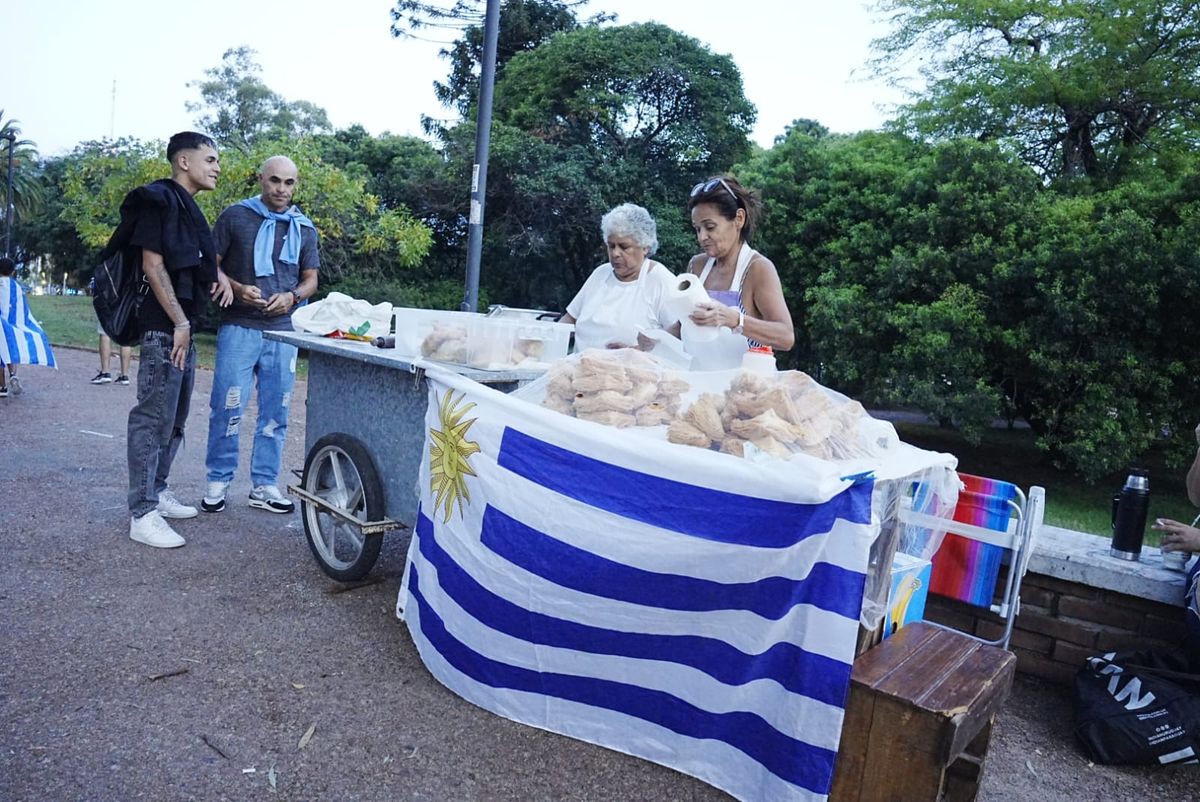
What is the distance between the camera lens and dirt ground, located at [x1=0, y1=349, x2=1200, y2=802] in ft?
7.59

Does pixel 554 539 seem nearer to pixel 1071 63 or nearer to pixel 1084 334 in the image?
pixel 1084 334

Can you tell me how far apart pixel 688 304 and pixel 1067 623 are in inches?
80.7

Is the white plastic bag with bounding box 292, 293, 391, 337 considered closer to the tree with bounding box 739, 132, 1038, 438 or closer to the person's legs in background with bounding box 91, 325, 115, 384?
the tree with bounding box 739, 132, 1038, 438

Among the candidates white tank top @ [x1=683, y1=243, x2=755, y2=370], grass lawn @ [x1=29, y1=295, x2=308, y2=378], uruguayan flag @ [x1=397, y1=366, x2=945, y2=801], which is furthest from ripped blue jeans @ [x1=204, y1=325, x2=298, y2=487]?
grass lawn @ [x1=29, y1=295, x2=308, y2=378]

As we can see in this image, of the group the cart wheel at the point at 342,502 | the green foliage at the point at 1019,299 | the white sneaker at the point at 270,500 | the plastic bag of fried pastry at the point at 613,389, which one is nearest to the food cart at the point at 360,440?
the cart wheel at the point at 342,502

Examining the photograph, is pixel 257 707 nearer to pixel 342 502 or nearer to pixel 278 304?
pixel 342 502

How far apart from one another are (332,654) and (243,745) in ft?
2.12

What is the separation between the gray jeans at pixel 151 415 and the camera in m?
4.03

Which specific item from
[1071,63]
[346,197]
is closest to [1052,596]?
[1071,63]

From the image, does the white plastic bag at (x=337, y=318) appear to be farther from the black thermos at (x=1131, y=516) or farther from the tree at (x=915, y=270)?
the tree at (x=915, y=270)

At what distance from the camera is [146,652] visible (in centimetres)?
297

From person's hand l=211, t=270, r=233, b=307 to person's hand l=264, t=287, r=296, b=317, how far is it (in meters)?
0.19

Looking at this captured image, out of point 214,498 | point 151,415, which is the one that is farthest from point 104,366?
point 151,415

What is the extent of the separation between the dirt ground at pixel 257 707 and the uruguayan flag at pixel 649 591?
187 mm
